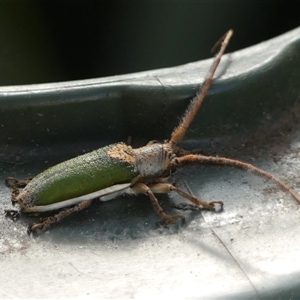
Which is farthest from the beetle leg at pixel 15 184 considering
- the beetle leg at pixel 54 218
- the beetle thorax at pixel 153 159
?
the beetle thorax at pixel 153 159

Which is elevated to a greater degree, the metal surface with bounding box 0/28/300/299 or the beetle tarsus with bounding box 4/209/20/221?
the metal surface with bounding box 0/28/300/299

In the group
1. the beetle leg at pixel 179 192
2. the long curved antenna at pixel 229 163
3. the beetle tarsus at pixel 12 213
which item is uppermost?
the long curved antenna at pixel 229 163

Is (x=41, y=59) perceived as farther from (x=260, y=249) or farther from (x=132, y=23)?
(x=260, y=249)

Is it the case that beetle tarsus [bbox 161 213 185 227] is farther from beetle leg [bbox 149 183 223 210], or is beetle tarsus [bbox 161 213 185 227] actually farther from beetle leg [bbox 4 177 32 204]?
beetle leg [bbox 4 177 32 204]

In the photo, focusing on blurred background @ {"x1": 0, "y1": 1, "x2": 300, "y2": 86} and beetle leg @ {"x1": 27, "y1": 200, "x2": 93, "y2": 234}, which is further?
blurred background @ {"x1": 0, "y1": 1, "x2": 300, "y2": 86}

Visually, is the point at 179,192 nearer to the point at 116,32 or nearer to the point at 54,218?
the point at 54,218

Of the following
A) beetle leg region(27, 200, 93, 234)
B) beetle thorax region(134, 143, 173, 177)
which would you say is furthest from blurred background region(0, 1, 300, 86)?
beetle leg region(27, 200, 93, 234)

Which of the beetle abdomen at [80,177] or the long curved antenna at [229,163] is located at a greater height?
the long curved antenna at [229,163]

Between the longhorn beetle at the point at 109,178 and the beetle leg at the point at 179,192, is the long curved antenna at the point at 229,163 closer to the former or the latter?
the longhorn beetle at the point at 109,178

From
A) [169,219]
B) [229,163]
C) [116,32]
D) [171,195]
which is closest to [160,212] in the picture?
[169,219]
